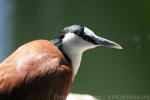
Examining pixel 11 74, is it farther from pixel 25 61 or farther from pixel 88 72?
pixel 88 72

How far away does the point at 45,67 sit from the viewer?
1346 mm

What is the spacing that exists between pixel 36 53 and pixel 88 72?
A: 1.20 metres

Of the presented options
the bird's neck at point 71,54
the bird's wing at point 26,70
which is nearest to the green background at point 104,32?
the bird's neck at point 71,54

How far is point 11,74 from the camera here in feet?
4.34

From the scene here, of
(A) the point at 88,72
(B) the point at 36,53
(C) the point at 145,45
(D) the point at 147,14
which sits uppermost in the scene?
(B) the point at 36,53

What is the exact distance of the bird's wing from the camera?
1.31 meters

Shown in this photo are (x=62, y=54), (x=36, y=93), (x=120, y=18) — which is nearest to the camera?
(x=36, y=93)

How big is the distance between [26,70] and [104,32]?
1.24 metres

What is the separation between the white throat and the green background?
3.10 ft

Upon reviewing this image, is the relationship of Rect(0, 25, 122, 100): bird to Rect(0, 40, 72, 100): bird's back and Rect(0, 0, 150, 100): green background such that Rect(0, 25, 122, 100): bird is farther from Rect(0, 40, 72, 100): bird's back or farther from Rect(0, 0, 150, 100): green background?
Rect(0, 0, 150, 100): green background

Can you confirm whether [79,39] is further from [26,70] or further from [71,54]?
[26,70]

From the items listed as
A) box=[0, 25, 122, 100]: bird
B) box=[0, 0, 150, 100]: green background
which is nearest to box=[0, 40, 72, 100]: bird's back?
box=[0, 25, 122, 100]: bird

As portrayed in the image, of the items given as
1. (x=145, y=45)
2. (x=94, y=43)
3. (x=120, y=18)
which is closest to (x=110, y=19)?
(x=120, y=18)

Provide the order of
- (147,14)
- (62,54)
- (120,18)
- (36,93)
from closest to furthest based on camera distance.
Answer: (36,93), (62,54), (147,14), (120,18)
